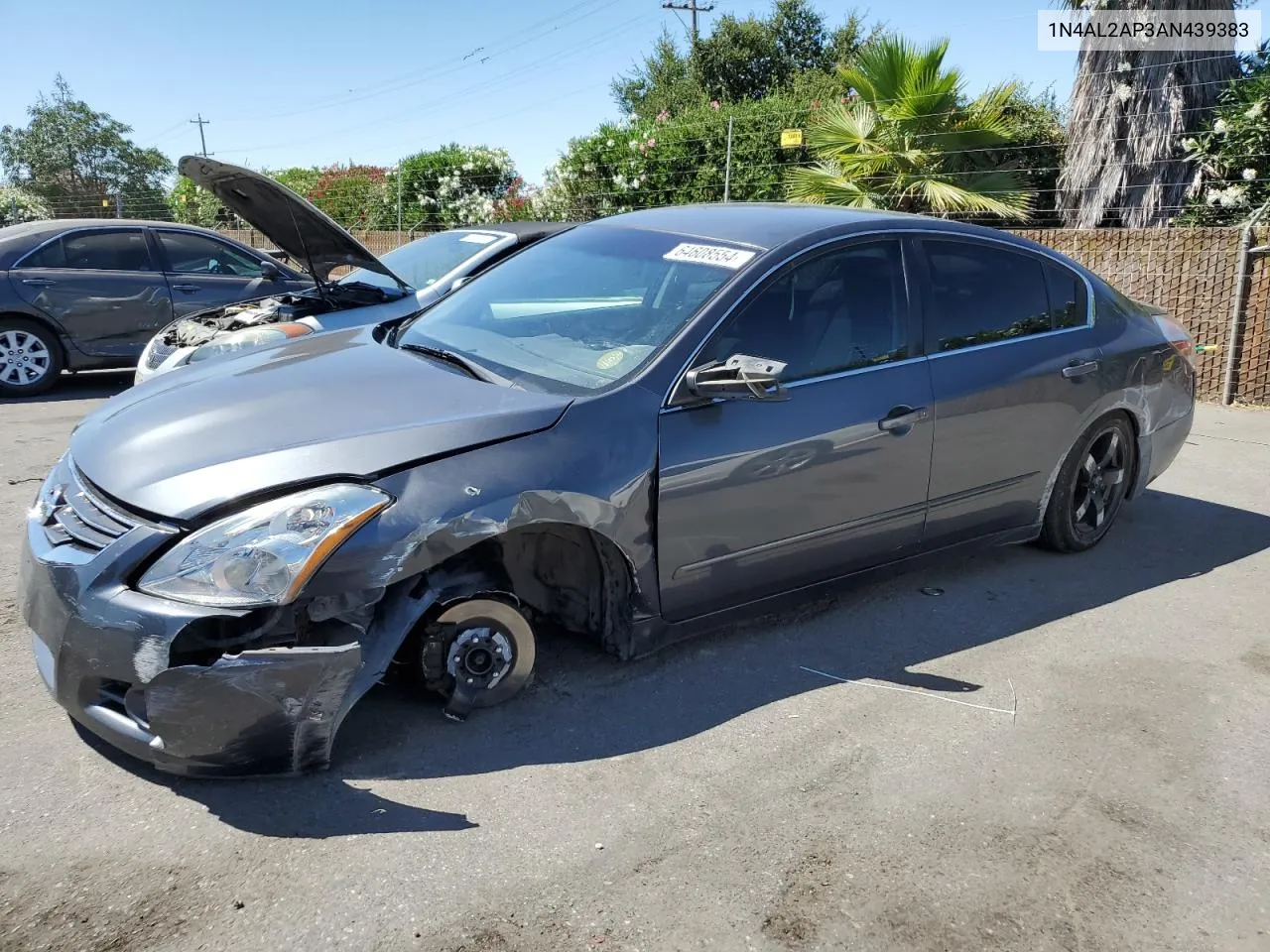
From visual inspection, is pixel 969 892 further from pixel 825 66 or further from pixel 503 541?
pixel 825 66

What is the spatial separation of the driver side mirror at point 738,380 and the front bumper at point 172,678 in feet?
4.56

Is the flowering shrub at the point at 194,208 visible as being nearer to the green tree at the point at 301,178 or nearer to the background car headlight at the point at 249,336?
the green tree at the point at 301,178

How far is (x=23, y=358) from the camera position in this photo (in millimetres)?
8797

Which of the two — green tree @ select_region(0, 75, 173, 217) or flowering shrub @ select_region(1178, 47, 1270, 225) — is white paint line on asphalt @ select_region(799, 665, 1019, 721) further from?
green tree @ select_region(0, 75, 173, 217)

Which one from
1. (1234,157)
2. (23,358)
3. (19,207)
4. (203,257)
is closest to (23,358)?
(23,358)

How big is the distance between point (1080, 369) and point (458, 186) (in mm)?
14191

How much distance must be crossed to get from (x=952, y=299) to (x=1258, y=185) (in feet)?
25.7

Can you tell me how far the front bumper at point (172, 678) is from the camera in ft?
8.66

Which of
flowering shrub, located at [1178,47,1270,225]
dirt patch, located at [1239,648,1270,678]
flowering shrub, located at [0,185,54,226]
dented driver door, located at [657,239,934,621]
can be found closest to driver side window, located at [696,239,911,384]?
dented driver door, located at [657,239,934,621]

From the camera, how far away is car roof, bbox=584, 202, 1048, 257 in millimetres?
3959

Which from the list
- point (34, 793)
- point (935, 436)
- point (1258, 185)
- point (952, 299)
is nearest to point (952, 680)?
point (935, 436)

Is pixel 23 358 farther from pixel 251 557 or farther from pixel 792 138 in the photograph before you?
pixel 792 138

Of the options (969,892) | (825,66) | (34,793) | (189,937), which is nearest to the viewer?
(189,937)

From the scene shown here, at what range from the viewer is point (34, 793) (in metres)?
2.83
